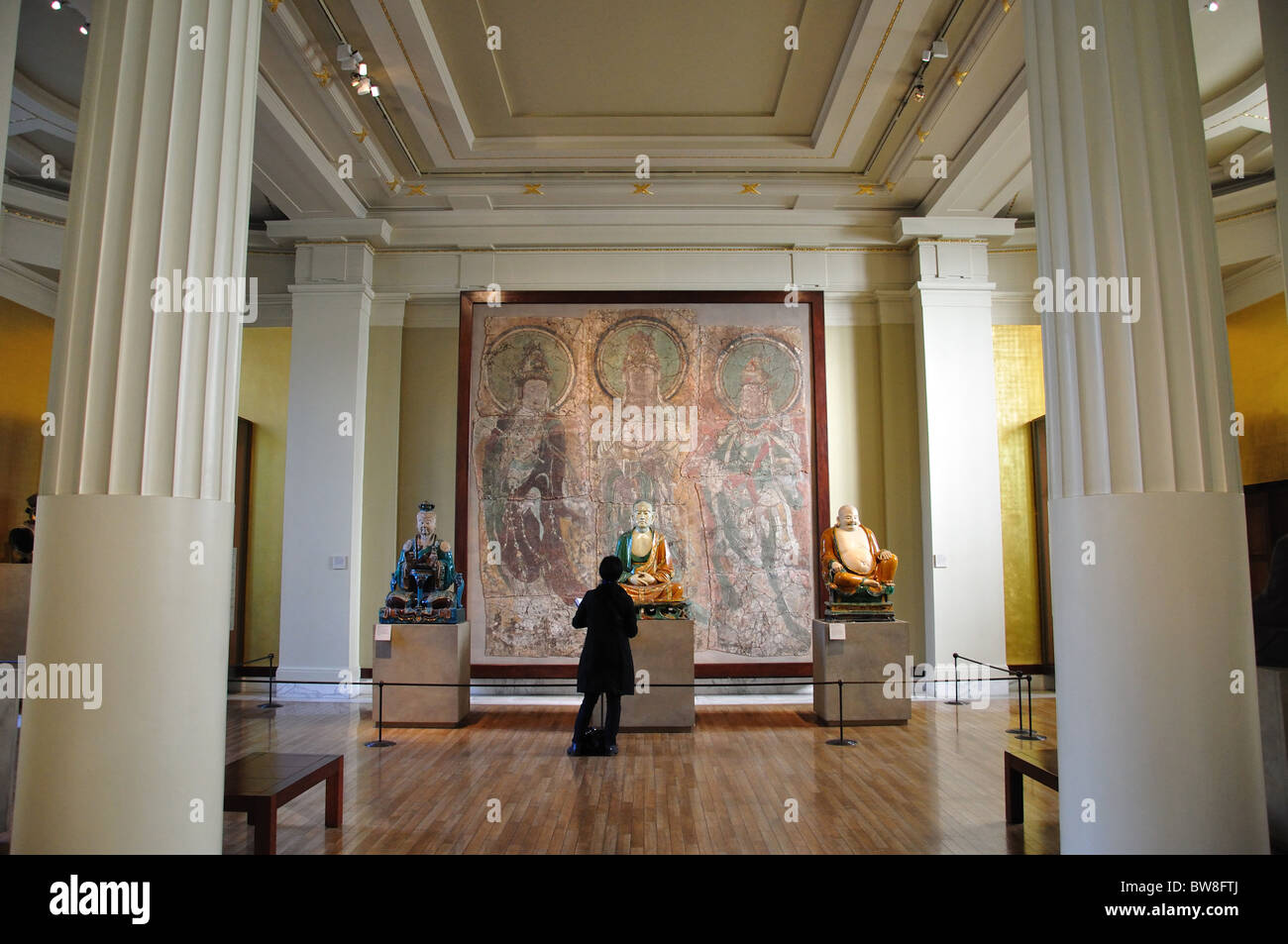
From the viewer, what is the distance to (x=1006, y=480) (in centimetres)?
1167

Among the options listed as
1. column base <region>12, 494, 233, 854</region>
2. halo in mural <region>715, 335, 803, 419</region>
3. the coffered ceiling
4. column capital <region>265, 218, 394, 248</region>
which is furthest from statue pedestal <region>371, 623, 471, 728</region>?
column base <region>12, 494, 233, 854</region>

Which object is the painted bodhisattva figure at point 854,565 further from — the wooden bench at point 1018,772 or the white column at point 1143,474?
the white column at point 1143,474

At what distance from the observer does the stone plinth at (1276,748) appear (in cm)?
412

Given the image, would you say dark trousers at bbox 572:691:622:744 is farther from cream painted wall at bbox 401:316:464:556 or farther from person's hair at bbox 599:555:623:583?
cream painted wall at bbox 401:316:464:556

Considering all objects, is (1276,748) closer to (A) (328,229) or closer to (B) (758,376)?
(B) (758,376)

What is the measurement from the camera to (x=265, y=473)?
40.3 ft

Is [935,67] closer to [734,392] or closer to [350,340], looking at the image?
[734,392]

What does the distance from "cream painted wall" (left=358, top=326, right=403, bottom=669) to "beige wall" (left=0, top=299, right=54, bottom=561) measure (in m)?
3.92

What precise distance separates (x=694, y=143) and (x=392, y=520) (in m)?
6.46

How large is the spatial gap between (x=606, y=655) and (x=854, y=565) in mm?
3467

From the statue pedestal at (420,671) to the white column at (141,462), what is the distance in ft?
19.9

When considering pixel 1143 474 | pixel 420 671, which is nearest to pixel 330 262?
pixel 420 671

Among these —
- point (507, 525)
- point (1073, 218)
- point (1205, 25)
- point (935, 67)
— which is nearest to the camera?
point (1073, 218)
